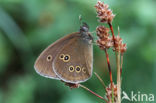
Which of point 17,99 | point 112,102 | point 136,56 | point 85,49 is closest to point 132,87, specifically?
point 136,56

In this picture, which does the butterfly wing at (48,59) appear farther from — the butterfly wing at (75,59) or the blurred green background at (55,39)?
the blurred green background at (55,39)

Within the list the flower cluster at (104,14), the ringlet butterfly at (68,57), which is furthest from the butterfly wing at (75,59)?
the flower cluster at (104,14)

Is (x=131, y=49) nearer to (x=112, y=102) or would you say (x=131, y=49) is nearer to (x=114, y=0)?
(x=114, y=0)

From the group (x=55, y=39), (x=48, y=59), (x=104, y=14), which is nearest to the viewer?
(x=104, y=14)

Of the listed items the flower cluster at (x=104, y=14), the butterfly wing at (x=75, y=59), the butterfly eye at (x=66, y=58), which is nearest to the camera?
the flower cluster at (x=104, y=14)

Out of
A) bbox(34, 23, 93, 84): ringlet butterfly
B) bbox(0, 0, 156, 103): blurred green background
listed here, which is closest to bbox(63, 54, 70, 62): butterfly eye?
bbox(34, 23, 93, 84): ringlet butterfly

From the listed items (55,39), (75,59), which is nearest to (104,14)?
(75,59)

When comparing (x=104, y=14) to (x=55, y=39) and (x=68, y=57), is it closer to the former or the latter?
(x=68, y=57)
